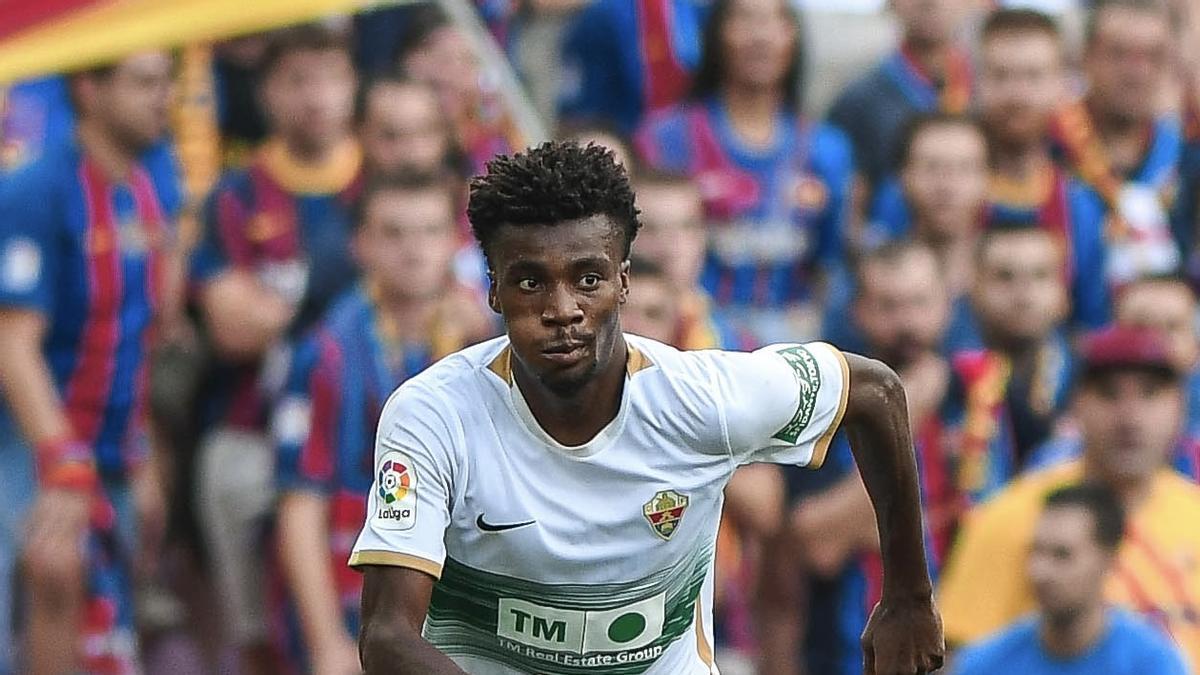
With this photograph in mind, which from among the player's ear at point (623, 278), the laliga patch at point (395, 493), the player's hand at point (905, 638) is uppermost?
the player's ear at point (623, 278)

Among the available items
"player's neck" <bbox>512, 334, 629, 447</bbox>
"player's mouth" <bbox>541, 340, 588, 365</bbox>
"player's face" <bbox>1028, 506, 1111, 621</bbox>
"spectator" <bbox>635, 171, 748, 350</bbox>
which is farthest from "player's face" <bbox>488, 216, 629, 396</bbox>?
"spectator" <bbox>635, 171, 748, 350</bbox>

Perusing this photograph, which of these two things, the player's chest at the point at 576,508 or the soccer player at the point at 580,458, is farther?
the player's chest at the point at 576,508

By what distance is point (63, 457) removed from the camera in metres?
8.33

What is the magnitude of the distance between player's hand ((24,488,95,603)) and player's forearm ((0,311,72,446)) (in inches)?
8.7

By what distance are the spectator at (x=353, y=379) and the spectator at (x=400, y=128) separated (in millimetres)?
227

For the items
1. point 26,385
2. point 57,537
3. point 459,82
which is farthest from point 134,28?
point 57,537

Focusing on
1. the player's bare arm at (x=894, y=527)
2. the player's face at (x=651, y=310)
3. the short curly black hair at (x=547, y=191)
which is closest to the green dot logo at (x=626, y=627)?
the player's bare arm at (x=894, y=527)

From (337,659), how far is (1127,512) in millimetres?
2740

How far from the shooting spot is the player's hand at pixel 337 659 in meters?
8.09

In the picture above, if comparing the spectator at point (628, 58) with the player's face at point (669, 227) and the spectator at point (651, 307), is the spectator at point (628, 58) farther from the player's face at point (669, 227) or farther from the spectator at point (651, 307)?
the spectator at point (651, 307)

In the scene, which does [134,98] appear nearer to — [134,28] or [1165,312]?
[134,28]

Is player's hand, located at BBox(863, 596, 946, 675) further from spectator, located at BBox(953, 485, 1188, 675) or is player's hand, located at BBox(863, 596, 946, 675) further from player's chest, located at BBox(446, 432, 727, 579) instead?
spectator, located at BBox(953, 485, 1188, 675)

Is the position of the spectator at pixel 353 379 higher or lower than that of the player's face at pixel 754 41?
lower

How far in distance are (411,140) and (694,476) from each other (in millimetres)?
4118
